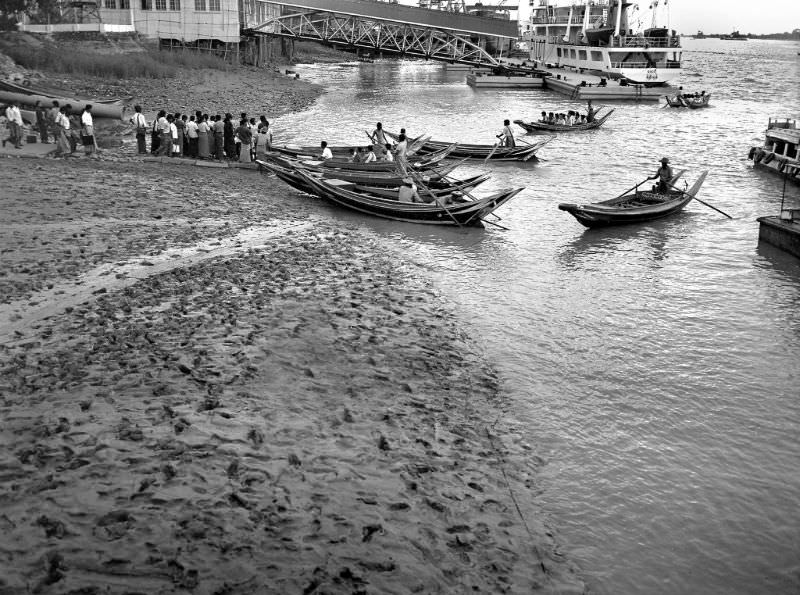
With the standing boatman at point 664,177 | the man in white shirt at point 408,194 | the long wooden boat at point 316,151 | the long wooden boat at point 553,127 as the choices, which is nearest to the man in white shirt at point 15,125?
the long wooden boat at point 316,151

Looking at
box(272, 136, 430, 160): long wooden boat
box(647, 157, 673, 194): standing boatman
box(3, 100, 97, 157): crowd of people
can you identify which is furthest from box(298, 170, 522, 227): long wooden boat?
box(3, 100, 97, 157): crowd of people

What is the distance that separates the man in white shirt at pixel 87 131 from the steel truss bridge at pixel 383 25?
41156 mm

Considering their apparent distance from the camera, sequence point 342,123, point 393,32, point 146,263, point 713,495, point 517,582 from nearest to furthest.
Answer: point 517,582 < point 713,495 < point 146,263 < point 342,123 < point 393,32

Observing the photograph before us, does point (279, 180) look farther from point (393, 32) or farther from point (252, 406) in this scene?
point (393, 32)

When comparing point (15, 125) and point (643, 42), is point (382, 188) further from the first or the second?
point (643, 42)

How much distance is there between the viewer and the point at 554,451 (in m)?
8.74

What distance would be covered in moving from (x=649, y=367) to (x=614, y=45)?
180 feet

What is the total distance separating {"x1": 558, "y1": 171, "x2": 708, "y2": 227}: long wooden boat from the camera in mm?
18469

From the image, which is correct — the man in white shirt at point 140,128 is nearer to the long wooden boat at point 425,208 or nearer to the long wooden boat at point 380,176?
the long wooden boat at point 380,176

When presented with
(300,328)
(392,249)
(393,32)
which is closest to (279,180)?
(392,249)

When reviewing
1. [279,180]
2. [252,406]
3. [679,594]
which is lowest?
[679,594]

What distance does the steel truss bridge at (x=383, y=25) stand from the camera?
6288cm

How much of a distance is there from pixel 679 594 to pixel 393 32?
68.2m

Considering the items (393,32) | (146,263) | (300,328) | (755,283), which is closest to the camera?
(300,328)
